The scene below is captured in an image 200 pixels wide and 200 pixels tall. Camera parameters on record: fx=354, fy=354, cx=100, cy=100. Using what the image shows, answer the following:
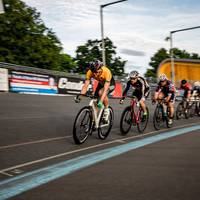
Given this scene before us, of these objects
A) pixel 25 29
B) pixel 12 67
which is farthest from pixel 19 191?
pixel 25 29

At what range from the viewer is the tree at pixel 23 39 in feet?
149

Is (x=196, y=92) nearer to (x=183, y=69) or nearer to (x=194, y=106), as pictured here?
(x=194, y=106)

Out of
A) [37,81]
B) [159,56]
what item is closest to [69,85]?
[37,81]

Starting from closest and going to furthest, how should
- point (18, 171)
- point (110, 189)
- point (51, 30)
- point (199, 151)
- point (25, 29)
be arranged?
point (110, 189), point (18, 171), point (199, 151), point (25, 29), point (51, 30)

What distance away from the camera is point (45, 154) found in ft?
21.1

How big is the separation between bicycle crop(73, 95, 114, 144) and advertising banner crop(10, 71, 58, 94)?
43.8 feet

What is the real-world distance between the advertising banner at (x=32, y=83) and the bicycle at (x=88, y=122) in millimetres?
13355

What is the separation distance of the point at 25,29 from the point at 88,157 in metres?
44.0

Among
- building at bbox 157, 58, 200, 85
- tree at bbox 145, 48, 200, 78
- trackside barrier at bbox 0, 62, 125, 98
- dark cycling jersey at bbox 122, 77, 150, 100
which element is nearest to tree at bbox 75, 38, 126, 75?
tree at bbox 145, 48, 200, 78

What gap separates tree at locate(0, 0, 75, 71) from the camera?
149ft

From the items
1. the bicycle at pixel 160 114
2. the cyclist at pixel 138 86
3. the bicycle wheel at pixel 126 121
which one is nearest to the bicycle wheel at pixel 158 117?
the bicycle at pixel 160 114

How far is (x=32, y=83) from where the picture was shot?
2186 centimetres

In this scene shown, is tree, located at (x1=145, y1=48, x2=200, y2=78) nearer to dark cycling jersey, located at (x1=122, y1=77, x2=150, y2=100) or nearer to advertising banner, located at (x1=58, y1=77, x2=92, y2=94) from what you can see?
advertising banner, located at (x1=58, y1=77, x2=92, y2=94)

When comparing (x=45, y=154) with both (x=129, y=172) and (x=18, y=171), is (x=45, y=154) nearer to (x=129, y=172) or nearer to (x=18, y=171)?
(x=18, y=171)
